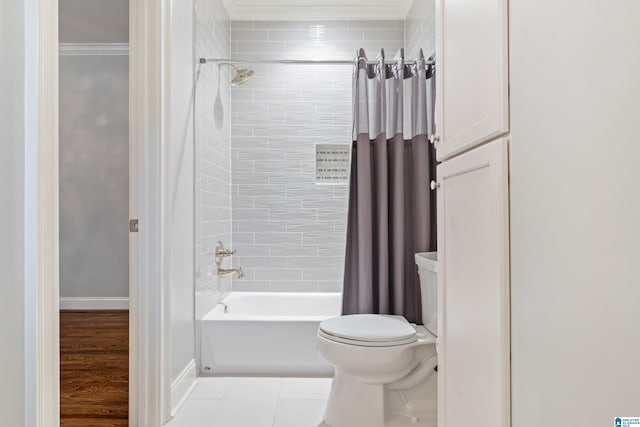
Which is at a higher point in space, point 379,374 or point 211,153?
point 211,153

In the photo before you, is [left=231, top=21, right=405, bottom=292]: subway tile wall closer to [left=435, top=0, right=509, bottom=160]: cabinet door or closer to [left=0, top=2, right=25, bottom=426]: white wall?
[left=435, top=0, right=509, bottom=160]: cabinet door

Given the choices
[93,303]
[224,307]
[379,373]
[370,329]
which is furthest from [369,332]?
[93,303]

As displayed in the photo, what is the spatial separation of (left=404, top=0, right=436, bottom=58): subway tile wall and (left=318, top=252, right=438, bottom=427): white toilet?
4.91 feet

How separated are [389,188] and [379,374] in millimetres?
1053

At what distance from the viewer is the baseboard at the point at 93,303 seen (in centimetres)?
426

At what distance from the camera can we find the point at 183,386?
2287 mm

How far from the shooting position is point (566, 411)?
2.22 feet

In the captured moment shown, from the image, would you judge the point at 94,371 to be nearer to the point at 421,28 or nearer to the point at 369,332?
the point at 369,332

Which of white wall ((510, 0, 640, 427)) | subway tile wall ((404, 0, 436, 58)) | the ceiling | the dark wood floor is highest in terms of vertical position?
the ceiling

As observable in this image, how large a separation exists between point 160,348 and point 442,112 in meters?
1.54

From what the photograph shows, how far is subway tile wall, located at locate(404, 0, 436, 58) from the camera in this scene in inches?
109

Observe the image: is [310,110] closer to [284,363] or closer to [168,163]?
[168,163]

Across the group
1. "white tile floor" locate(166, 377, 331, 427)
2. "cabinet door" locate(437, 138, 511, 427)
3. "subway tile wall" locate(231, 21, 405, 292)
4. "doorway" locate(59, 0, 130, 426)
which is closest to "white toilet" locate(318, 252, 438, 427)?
"white tile floor" locate(166, 377, 331, 427)

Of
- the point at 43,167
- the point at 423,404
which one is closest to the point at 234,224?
the point at 423,404
